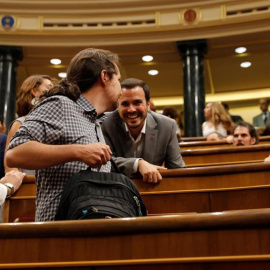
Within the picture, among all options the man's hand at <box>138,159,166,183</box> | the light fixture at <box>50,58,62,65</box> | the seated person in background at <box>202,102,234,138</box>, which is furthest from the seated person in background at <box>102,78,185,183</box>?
the light fixture at <box>50,58,62,65</box>

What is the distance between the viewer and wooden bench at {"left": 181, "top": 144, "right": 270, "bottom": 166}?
112 inches

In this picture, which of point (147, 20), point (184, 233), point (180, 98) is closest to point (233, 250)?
point (184, 233)

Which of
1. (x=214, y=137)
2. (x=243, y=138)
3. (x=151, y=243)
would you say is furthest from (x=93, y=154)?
(x=214, y=137)

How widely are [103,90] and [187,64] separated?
16.1 feet

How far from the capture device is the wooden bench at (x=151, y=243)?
1.00 m

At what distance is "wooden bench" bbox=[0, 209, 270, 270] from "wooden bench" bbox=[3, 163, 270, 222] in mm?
838

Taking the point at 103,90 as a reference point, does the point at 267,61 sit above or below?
above

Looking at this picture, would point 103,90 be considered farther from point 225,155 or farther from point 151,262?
point 225,155

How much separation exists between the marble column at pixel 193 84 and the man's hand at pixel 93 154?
185 inches

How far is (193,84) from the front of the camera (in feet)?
20.1

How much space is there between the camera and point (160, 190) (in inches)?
77.9

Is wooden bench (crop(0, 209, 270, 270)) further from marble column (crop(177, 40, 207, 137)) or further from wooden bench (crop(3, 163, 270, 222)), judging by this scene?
marble column (crop(177, 40, 207, 137))

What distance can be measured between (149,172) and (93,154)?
0.71m

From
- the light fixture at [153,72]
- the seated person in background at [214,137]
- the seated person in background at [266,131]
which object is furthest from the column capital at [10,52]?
the seated person in background at [266,131]
